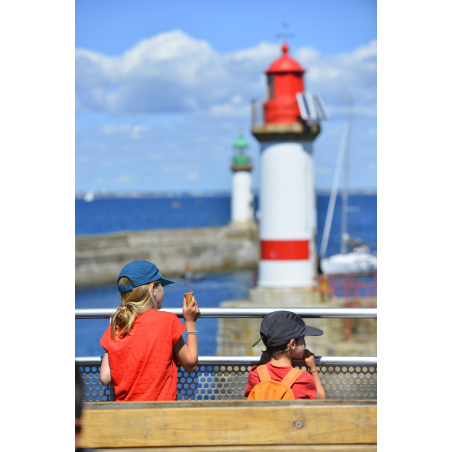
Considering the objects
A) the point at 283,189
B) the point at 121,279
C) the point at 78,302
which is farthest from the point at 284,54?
the point at 78,302

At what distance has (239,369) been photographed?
301cm

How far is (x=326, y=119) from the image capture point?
1207 centimetres

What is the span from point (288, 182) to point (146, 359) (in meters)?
10.1

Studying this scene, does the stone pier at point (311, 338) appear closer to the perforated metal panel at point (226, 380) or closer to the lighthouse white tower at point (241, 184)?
the perforated metal panel at point (226, 380)

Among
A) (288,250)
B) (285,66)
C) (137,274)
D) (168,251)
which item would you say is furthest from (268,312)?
(168,251)

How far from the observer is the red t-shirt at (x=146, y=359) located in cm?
242

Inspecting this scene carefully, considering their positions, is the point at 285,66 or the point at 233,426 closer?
the point at 233,426

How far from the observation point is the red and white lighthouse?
40.4 feet

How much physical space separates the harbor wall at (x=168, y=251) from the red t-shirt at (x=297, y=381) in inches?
1222

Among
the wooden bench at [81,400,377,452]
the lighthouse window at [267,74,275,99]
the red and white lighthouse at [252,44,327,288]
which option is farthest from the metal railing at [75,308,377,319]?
the lighthouse window at [267,74,275,99]

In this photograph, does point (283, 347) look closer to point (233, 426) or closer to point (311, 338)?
point (233, 426)
